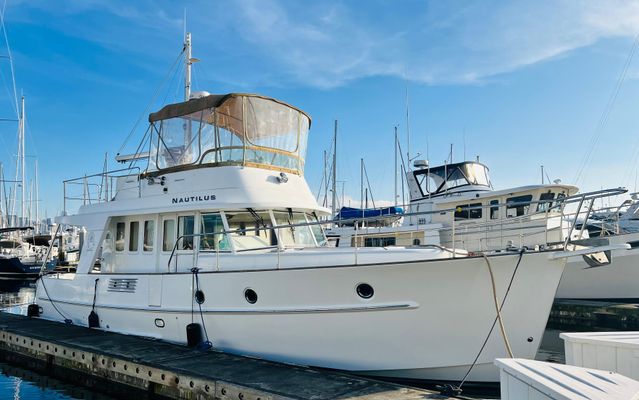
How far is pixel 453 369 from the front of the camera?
656cm

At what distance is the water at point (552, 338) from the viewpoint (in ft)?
26.9

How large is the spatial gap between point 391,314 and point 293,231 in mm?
3035

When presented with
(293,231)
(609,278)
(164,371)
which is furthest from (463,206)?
(164,371)

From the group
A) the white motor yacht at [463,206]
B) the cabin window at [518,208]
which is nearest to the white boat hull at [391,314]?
the white motor yacht at [463,206]

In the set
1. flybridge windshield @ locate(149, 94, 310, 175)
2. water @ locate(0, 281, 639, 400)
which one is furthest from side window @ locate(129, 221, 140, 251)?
water @ locate(0, 281, 639, 400)

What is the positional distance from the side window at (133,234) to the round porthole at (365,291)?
4.93 meters

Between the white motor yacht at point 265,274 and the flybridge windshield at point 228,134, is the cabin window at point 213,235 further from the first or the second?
the flybridge windshield at point 228,134

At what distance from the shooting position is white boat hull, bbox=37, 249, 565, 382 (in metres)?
6.32

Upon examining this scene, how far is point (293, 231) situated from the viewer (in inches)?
357

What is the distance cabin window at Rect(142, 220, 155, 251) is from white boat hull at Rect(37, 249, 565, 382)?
1.98 meters

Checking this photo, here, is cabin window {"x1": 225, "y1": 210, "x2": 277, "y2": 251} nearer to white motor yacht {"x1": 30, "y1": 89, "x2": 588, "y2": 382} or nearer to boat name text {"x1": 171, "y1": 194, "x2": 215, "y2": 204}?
white motor yacht {"x1": 30, "y1": 89, "x2": 588, "y2": 382}

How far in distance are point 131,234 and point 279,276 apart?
401 cm

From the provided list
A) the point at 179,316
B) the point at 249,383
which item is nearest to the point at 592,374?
the point at 249,383

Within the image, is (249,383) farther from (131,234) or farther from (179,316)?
(131,234)
